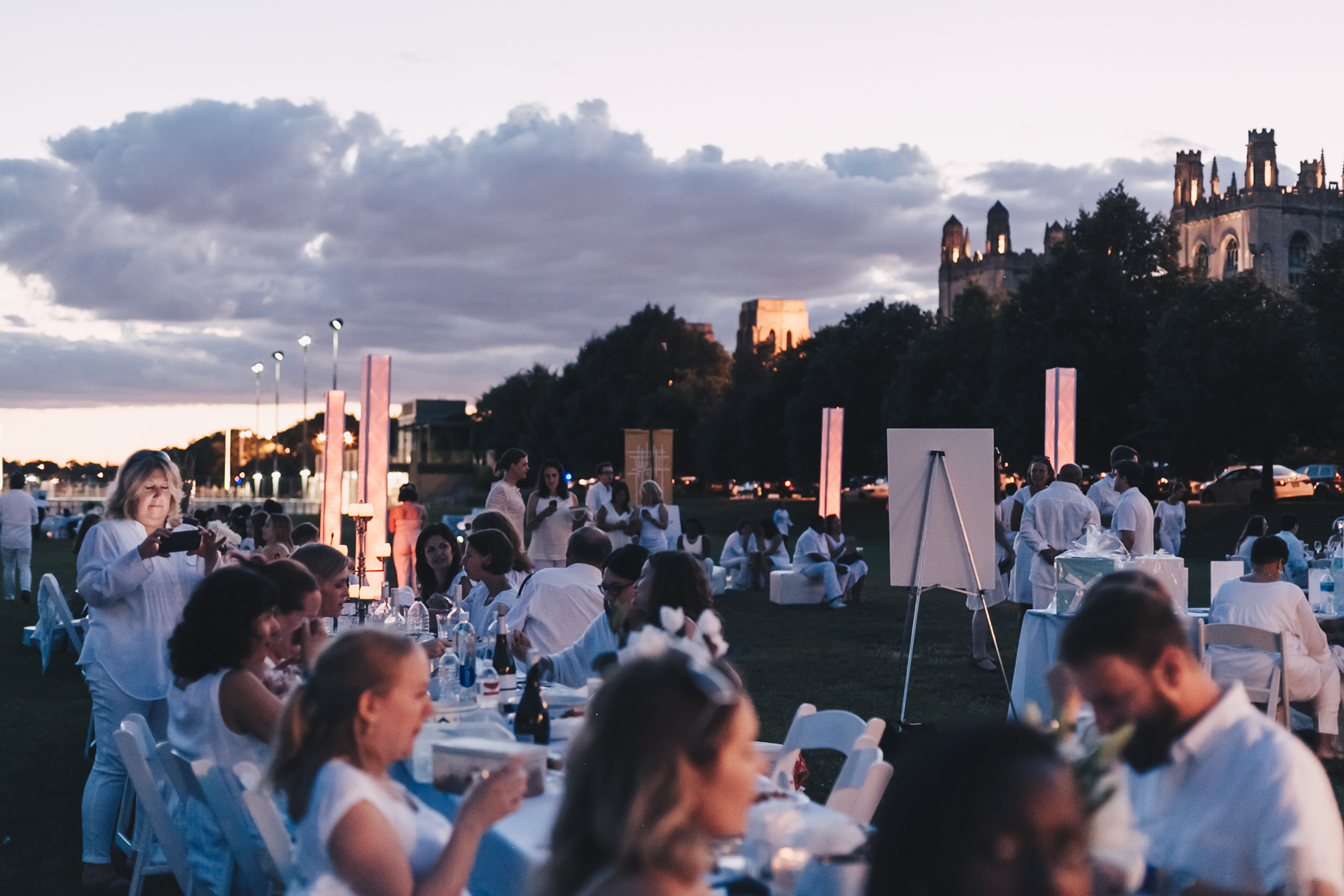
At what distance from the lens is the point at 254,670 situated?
12.3 feet

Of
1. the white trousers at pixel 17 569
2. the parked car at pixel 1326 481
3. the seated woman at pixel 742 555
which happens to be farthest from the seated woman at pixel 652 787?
the parked car at pixel 1326 481

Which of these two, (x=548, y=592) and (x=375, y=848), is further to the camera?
(x=548, y=592)

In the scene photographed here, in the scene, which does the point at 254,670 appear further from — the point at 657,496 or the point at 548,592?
the point at 657,496

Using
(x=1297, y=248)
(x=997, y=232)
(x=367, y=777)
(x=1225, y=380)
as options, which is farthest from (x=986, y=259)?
(x=367, y=777)

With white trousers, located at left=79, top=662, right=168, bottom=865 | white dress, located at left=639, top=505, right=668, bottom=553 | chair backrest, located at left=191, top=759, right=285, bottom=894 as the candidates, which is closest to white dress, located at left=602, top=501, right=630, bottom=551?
white dress, located at left=639, top=505, right=668, bottom=553

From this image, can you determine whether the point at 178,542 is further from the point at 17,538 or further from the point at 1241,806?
the point at 17,538

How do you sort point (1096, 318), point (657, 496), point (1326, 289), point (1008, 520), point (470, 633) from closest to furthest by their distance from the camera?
1. point (470, 633)
2. point (1008, 520)
3. point (657, 496)
4. point (1326, 289)
5. point (1096, 318)

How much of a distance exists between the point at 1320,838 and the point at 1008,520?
1037cm

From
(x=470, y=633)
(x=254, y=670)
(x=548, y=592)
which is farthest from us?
(x=548, y=592)

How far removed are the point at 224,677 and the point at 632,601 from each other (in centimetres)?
182

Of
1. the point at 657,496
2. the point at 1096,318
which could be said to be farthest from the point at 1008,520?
the point at 1096,318

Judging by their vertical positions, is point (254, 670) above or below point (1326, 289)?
below

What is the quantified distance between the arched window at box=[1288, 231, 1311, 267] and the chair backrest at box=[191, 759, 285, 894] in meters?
91.4

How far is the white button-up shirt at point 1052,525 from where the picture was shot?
9.55m
